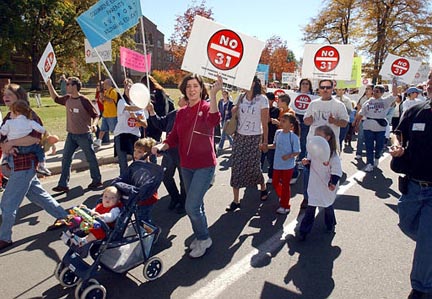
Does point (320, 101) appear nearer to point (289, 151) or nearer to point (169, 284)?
point (289, 151)

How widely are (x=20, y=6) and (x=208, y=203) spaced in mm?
28805

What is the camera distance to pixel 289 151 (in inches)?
202

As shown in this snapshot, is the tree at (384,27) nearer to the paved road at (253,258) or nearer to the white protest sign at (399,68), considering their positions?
the white protest sign at (399,68)

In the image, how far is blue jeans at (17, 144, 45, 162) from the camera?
4.00 m

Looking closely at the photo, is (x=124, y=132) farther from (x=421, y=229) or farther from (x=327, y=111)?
(x=421, y=229)

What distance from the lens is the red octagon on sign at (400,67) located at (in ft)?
33.8

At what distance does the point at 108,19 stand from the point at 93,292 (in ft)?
13.2

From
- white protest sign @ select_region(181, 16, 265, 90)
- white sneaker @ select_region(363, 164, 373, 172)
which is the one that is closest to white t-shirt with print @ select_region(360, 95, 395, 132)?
white sneaker @ select_region(363, 164, 373, 172)

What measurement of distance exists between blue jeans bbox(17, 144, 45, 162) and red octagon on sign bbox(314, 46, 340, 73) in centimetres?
596

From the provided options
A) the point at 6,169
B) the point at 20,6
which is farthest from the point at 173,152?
the point at 20,6

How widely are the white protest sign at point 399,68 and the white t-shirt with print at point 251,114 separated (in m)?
7.00

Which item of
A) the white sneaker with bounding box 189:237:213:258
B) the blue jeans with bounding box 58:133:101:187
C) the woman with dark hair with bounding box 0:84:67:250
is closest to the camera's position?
the white sneaker with bounding box 189:237:213:258

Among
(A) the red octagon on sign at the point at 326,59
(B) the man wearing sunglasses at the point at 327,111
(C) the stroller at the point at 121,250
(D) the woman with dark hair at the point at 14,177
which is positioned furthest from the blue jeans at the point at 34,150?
(A) the red octagon on sign at the point at 326,59

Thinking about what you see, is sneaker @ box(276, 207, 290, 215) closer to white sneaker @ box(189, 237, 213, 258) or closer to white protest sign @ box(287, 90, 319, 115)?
white sneaker @ box(189, 237, 213, 258)
